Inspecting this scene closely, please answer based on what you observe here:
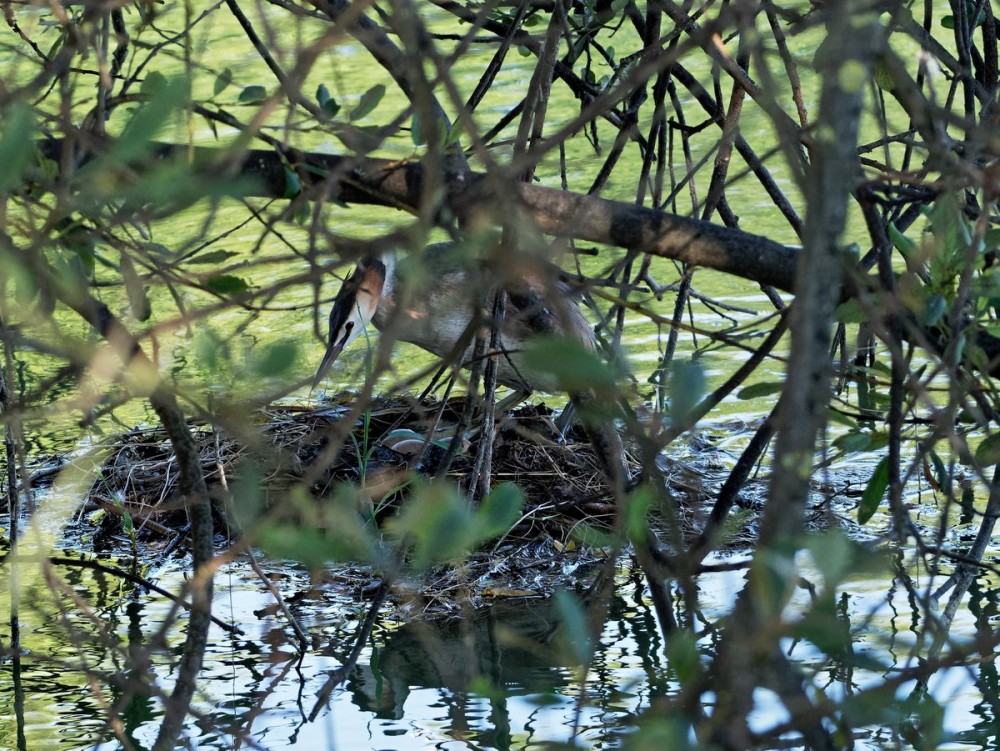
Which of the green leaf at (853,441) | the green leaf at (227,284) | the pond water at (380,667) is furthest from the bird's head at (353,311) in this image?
the green leaf at (853,441)

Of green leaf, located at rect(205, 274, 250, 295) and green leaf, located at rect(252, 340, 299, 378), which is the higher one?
green leaf, located at rect(205, 274, 250, 295)

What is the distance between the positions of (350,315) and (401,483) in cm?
122

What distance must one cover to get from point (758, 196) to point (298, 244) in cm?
245

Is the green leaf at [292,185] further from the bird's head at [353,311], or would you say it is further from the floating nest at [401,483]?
the bird's head at [353,311]

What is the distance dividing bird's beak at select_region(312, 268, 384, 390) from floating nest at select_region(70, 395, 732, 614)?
22 centimetres

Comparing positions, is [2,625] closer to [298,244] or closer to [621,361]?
[621,361]

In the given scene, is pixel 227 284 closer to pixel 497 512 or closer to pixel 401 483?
pixel 497 512

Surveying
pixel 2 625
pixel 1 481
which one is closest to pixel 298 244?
pixel 1 481

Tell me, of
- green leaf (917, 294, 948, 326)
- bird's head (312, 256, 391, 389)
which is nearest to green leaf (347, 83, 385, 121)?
A: green leaf (917, 294, 948, 326)

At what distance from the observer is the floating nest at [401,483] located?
3.61 meters

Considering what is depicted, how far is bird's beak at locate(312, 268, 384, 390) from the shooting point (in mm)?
4730

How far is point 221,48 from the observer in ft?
29.5

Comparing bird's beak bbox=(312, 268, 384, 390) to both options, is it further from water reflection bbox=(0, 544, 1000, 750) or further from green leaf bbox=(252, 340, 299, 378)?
green leaf bbox=(252, 340, 299, 378)

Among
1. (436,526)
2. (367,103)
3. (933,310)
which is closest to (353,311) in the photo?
(367,103)
